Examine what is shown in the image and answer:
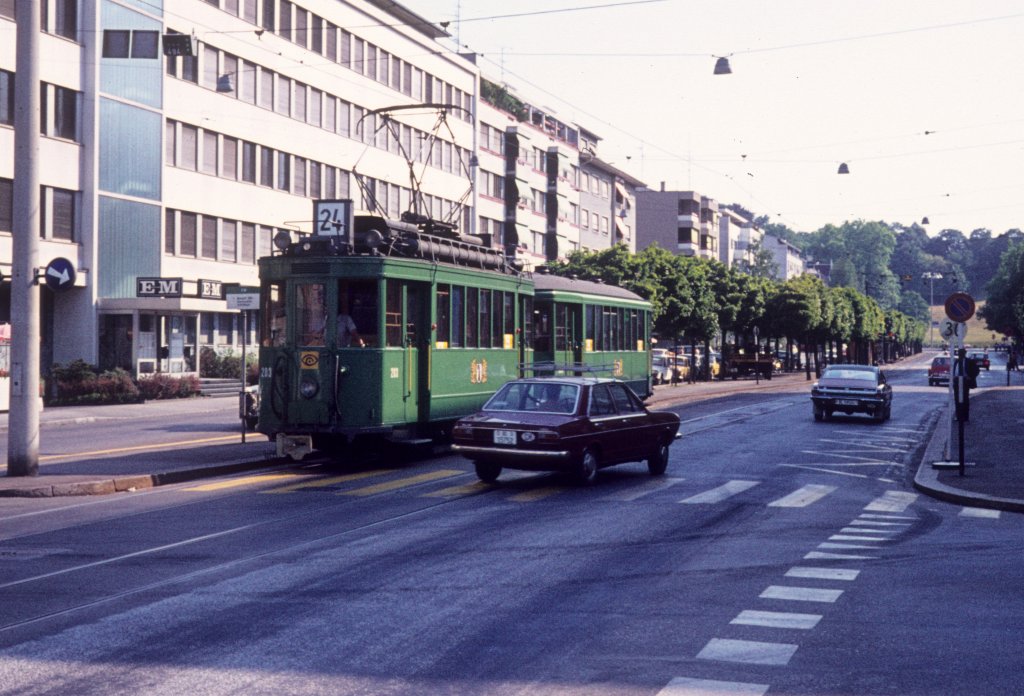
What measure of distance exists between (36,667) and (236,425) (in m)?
23.7

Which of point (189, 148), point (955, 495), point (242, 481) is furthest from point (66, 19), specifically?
point (955, 495)

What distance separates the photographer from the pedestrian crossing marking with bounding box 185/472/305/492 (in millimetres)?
16922

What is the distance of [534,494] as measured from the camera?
1619cm

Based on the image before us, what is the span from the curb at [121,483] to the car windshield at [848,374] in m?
20.9

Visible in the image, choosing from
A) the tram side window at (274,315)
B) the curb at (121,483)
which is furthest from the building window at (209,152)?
the curb at (121,483)

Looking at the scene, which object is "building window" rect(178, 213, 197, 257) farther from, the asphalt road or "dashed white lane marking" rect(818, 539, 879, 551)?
"dashed white lane marking" rect(818, 539, 879, 551)

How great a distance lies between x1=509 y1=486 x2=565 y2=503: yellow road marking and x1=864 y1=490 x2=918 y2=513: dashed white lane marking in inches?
154

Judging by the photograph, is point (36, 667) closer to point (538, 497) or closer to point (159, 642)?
point (159, 642)

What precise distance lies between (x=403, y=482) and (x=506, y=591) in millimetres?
8550

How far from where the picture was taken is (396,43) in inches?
2569

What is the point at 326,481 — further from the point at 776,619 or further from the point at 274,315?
the point at 776,619

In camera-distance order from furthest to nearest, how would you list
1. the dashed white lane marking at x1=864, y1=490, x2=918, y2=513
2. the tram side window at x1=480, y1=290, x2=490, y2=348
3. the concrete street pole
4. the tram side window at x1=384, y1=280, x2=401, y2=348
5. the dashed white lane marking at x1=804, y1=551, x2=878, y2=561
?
the tram side window at x1=480, y1=290, x2=490, y2=348 < the tram side window at x1=384, y1=280, x2=401, y2=348 < the concrete street pole < the dashed white lane marking at x1=864, y1=490, x2=918, y2=513 < the dashed white lane marking at x1=804, y1=551, x2=878, y2=561

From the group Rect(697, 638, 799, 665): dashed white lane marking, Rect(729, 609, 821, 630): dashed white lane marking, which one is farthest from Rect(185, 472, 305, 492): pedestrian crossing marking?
Rect(697, 638, 799, 665): dashed white lane marking

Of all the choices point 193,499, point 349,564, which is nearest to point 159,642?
point 349,564
